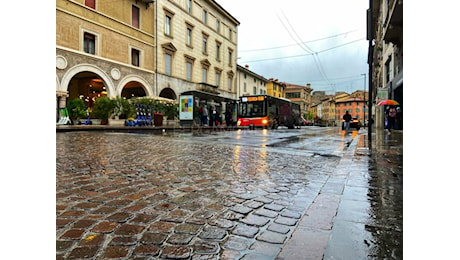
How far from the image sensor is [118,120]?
16594 mm

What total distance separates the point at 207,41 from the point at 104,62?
15.5m

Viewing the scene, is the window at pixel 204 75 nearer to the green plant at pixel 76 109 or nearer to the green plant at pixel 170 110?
the green plant at pixel 170 110

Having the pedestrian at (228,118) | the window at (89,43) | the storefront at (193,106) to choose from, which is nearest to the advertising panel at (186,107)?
the storefront at (193,106)

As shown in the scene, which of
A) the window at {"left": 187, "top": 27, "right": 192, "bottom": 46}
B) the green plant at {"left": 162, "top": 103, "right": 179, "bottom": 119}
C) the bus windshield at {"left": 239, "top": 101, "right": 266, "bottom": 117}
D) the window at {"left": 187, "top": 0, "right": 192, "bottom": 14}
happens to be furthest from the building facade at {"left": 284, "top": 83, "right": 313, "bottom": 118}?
the green plant at {"left": 162, "top": 103, "right": 179, "bottom": 119}

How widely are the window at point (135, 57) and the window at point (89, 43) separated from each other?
12.3ft

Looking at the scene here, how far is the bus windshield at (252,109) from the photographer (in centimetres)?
2325

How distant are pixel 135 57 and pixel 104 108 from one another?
8.80m

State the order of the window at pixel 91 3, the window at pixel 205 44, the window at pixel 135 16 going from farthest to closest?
1. the window at pixel 205 44
2. the window at pixel 135 16
3. the window at pixel 91 3

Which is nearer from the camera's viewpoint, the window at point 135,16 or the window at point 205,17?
the window at point 135,16

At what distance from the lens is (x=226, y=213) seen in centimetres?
227

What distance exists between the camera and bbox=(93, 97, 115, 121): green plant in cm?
1575

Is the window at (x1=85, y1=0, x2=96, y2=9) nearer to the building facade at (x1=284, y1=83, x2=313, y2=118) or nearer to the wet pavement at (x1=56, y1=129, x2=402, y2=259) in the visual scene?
the wet pavement at (x1=56, y1=129, x2=402, y2=259)
